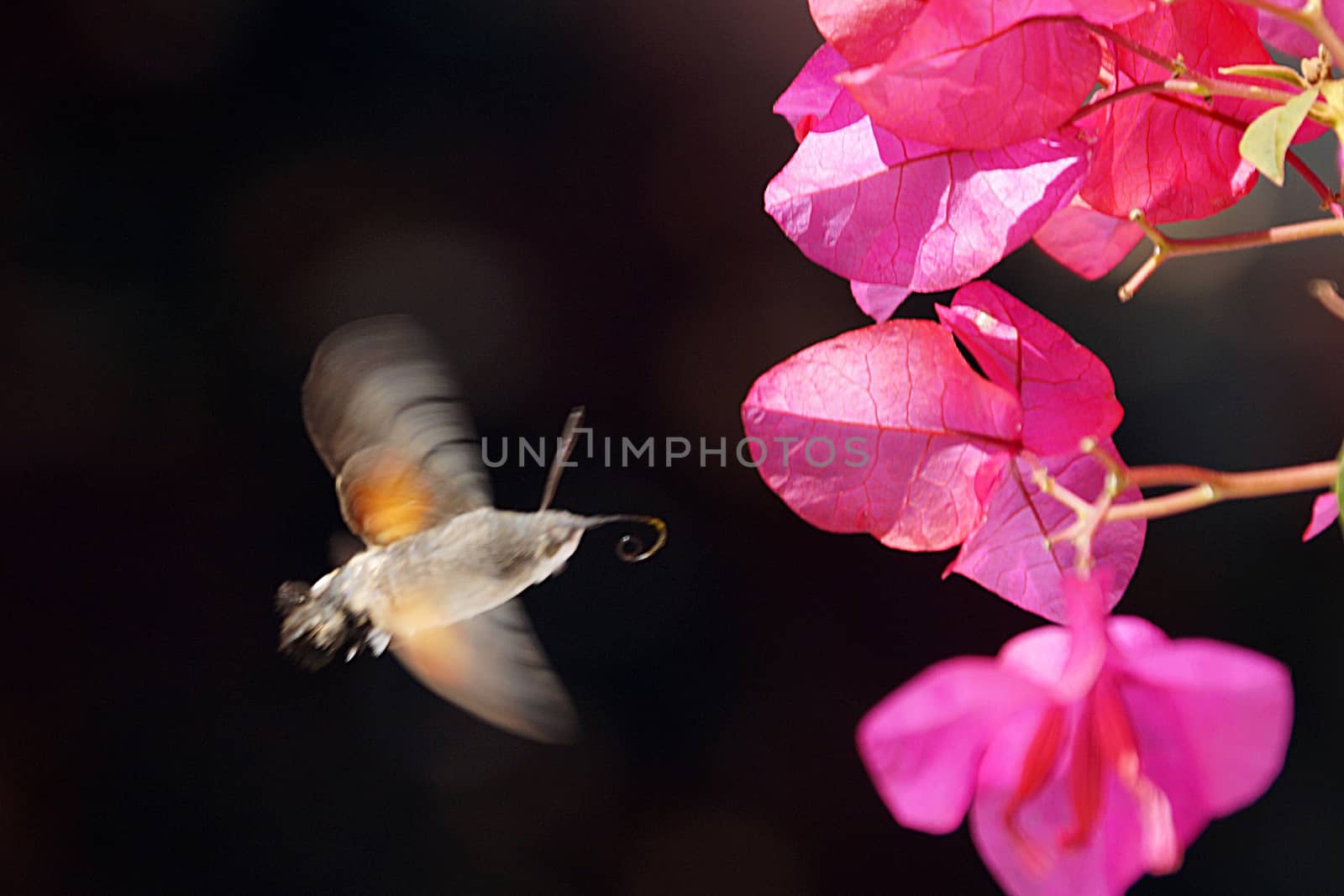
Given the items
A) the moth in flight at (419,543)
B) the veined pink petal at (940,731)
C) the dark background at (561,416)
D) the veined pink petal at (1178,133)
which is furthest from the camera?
the dark background at (561,416)

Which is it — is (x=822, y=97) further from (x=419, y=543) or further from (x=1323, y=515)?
(x=419, y=543)

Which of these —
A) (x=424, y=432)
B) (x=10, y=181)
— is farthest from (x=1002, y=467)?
(x=10, y=181)

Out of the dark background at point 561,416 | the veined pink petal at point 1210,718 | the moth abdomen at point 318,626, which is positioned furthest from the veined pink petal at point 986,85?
the dark background at point 561,416

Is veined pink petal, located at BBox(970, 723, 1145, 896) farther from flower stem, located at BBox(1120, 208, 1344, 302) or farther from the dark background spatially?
the dark background

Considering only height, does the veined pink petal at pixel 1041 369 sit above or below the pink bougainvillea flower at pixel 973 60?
below

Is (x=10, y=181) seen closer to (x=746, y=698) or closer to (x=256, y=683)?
(x=256, y=683)

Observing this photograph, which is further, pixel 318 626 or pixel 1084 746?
pixel 318 626

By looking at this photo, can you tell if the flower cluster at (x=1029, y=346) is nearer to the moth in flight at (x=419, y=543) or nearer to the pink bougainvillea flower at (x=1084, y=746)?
the pink bougainvillea flower at (x=1084, y=746)

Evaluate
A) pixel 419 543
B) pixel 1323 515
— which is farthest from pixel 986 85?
pixel 419 543
